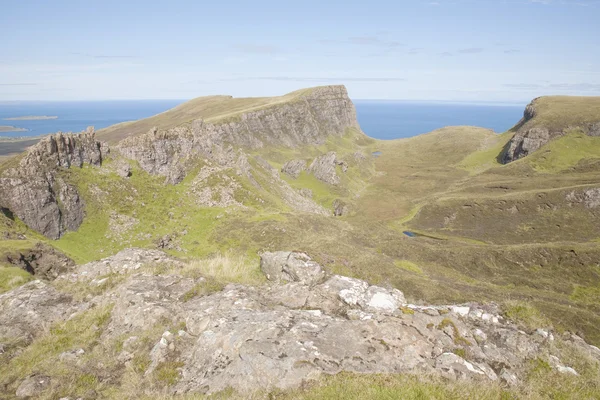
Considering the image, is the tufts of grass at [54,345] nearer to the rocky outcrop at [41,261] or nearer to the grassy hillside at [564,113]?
the rocky outcrop at [41,261]

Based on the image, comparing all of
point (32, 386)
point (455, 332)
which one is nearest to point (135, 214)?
point (32, 386)

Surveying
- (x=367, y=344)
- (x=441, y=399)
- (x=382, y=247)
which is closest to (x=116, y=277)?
(x=367, y=344)

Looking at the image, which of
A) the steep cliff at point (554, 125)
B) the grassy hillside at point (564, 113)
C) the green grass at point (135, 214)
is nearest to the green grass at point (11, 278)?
the green grass at point (135, 214)

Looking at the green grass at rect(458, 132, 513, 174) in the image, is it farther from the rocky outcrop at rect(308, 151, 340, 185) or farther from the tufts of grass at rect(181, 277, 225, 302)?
the tufts of grass at rect(181, 277, 225, 302)

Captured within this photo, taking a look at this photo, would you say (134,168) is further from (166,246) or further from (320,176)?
(320,176)

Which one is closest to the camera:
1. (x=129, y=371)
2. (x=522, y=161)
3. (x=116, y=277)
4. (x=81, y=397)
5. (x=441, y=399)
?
(x=441, y=399)

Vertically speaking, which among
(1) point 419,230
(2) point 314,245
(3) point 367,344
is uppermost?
(3) point 367,344

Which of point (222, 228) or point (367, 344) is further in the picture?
point (222, 228)
